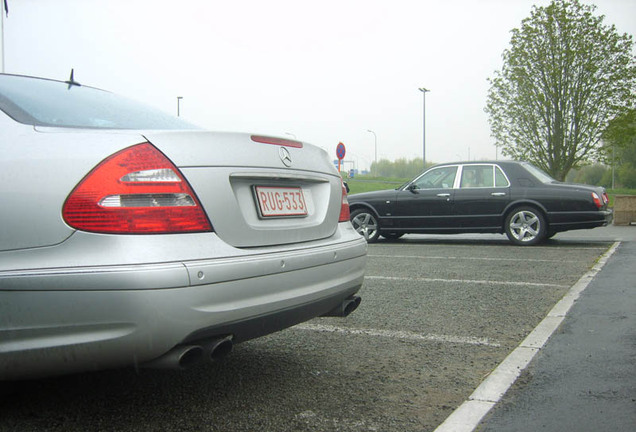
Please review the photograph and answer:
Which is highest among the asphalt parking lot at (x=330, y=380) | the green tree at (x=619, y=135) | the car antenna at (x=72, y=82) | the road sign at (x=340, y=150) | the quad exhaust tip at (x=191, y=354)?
the green tree at (x=619, y=135)

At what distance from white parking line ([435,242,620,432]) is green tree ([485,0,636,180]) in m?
27.7

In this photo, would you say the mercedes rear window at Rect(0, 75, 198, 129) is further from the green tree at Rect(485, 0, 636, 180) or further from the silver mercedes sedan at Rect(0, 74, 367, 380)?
the green tree at Rect(485, 0, 636, 180)

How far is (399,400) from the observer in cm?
282

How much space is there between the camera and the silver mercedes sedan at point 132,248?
2.19 meters

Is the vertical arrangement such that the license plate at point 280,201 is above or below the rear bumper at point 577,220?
above

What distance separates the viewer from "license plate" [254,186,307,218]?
2.72 metres

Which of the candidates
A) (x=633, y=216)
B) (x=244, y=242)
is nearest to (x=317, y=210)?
(x=244, y=242)

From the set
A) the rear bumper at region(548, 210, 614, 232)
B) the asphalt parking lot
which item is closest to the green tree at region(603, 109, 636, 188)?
Answer: the rear bumper at region(548, 210, 614, 232)

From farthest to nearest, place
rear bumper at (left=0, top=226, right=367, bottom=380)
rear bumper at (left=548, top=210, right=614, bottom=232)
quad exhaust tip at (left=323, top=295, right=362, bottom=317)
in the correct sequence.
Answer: rear bumper at (left=548, top=210, right=614, bottom=232) → quad exhaust tip at (left=323, top=295, right=362, bottom=317) → rear bumper at (left=0, top=226, right=367, bottom=380)

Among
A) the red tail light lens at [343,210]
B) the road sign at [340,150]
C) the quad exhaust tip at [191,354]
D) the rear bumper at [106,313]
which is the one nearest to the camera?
the rear bumper at [106,313]

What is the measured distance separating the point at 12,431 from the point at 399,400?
1.63 meters

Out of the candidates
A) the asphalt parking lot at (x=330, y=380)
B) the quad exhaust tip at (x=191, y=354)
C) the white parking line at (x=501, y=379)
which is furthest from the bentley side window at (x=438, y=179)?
the quad exhaust tip at (x=191, y=354)

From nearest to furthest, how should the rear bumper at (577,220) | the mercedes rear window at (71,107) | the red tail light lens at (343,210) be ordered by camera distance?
the mercedes rear window at (71,107), the red tail light lens at (343,210), the rear bumper at (577,220)

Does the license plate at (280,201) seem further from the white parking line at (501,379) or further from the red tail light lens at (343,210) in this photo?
the white parking line at (501,379)
